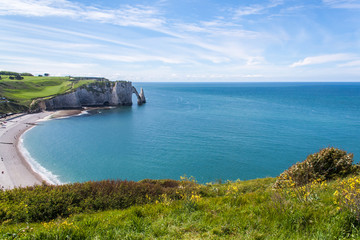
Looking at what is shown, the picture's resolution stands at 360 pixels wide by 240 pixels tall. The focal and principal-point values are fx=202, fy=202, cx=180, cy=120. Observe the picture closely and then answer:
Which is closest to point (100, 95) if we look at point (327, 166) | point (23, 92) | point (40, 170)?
point (23, 92)

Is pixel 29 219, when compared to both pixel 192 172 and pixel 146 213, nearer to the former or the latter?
pixel 146 213

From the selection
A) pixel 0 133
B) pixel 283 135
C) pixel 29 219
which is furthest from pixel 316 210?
pixel 0 133

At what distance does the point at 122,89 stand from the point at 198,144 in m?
74.4

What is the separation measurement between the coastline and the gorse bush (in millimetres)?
3254

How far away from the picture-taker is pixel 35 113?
79.8 m

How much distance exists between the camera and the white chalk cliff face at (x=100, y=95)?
95.5m

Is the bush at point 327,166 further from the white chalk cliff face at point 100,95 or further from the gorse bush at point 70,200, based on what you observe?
the white chalk cliff face at point 100,95

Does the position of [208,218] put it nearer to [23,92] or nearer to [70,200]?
[70,200]

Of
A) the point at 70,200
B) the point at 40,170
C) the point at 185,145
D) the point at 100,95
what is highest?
the point at 100,95

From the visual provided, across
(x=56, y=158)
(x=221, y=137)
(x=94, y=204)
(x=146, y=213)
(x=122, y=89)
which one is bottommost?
(x=56, y=158)

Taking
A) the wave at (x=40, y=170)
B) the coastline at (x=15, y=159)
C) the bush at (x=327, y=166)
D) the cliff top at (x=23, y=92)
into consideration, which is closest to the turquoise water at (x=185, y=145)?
the wave at (x=40, y=170)

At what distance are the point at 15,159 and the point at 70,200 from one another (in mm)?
38154

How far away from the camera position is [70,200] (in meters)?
10.0

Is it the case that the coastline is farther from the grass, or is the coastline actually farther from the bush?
the bush
